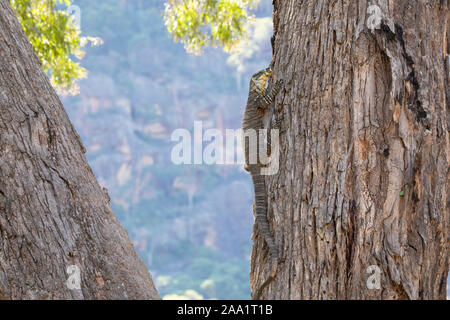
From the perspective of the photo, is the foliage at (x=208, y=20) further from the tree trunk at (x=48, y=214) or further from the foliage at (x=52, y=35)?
the tree trunk at (x=48, y=214)

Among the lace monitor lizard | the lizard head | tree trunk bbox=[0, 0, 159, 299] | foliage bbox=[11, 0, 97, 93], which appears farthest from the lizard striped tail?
foliage bbox=[11, 0, 97, 93]

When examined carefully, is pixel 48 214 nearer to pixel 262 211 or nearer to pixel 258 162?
pixel 262 211

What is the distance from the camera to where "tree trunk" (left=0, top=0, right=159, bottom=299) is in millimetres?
1954

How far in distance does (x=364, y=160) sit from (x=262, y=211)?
533 millimetres

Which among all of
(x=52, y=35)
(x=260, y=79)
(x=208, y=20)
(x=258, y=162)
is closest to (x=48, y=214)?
(x=258, y=162)

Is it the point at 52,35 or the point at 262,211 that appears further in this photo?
the point at 52,35

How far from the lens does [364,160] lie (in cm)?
205

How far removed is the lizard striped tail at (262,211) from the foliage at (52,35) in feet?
16.5

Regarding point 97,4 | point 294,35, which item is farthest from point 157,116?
point 294,35

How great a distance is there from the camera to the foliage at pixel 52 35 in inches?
256

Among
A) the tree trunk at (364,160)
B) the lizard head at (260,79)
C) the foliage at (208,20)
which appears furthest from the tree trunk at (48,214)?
the foliage at (208,20)

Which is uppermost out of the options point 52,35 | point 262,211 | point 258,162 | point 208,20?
point 208,20

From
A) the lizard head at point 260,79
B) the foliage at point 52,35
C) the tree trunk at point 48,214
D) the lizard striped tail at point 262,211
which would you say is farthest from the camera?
the foliage at point 52,35
